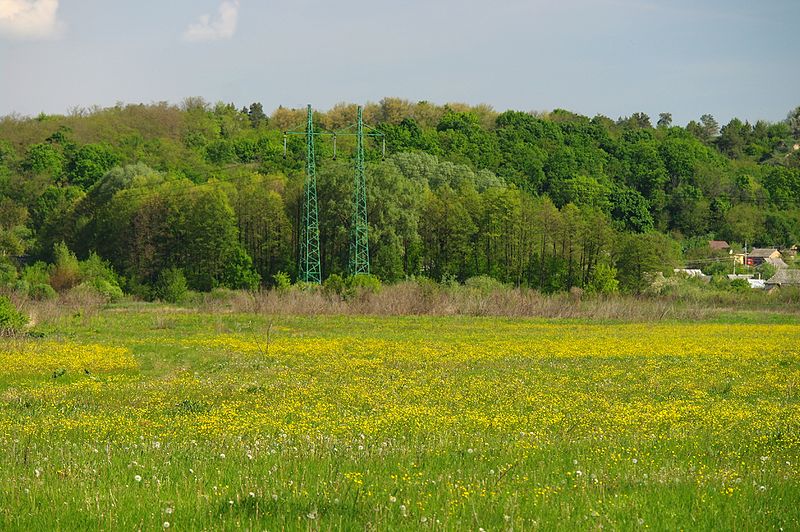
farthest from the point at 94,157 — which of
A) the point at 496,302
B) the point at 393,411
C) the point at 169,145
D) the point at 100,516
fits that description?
the point at 100,516

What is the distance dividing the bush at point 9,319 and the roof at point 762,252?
107m

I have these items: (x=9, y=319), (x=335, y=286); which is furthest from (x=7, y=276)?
(x=9, y=319)

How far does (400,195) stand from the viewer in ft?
266

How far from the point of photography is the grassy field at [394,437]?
8477mm

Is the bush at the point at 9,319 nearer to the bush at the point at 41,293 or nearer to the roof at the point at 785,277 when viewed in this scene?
the bush at the point at 41,293

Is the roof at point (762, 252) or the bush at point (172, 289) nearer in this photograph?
the bush at point (172, 289)

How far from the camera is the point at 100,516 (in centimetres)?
797

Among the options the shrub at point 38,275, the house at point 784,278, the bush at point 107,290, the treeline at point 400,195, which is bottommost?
the house at point 784,278

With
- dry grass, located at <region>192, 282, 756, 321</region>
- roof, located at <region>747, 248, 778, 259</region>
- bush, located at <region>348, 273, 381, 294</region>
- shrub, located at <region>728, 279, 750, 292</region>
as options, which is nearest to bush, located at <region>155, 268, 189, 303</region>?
dry grass, located at <region>192, 282, 756, 321</region>

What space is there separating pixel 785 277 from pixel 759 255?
26893 millimetres

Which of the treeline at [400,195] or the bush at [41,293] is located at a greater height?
the treeline at [400,195]

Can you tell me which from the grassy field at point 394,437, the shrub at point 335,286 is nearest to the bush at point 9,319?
the grassy field at point 394,437

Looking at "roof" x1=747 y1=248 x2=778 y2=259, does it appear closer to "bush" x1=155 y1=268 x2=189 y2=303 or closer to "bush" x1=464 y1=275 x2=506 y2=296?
"bush" x1=464 y1=275 x2=506 y2=296

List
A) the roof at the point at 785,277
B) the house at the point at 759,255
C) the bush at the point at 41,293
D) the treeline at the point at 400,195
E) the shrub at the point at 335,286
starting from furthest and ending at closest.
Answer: the house at the point at 759,255 < the roof at the point at 785,277 < the treeline at the point at 400,195 < the shrub at the point at 335,286 < the bush at the point at 41,293
